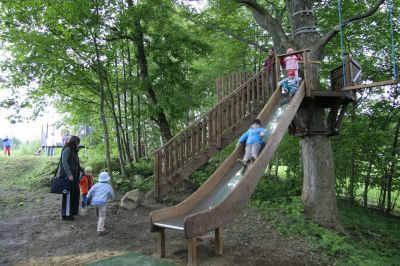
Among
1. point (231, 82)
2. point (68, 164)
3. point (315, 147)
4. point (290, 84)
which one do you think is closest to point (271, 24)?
point (231, 82)

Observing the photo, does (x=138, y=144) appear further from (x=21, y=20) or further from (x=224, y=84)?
(x=21, y=20)

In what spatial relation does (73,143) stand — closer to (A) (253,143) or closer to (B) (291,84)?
(A) (253,143)

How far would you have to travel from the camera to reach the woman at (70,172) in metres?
7.59

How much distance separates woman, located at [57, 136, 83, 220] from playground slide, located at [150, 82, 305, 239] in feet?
9.85

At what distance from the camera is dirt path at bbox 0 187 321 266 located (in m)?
5.65

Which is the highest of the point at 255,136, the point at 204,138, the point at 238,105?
Result: the point at 238,105

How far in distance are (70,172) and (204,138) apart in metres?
3.54

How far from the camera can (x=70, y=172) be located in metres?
7.52

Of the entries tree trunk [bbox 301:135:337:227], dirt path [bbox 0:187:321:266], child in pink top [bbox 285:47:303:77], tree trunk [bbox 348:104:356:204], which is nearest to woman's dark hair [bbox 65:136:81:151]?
dirt path [bbox 0:187:321:266]

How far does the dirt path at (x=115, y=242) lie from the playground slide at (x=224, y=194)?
697 mm

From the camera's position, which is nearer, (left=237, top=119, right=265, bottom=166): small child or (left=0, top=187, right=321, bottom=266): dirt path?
(left=0, top=187, right=321, bottom=266): dirt path

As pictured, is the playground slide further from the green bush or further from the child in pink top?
the green bush

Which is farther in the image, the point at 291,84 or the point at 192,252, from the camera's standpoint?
the point at 291,84

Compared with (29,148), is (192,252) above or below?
below
